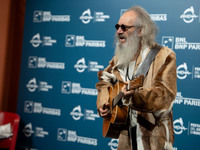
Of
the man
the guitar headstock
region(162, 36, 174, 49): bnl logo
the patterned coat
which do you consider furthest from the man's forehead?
region(162, 36, 174, 49): bnl logo

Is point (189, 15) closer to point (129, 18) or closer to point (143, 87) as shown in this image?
point (129, 18)

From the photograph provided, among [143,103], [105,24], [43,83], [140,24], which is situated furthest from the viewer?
[43,83]

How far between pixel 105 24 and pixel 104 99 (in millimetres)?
1738

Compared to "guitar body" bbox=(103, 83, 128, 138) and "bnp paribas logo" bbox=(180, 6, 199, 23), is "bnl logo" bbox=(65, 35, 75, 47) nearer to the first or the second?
"bnp paribas logo" bbox=(180, 6, 199, 23)

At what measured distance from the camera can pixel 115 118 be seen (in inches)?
87.4

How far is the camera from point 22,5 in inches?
192

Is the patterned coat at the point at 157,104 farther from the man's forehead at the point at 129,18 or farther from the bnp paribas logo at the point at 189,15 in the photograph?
the bnp paribas logo at the point at 189,15

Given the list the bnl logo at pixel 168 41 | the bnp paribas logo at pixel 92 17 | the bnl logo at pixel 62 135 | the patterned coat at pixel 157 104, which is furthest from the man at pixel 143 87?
the bnl logo at pixel 62 135

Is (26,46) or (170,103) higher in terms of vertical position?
(26,46)

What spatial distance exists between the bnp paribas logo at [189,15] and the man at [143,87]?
115 cm

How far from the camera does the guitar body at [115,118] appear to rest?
2.22 metres

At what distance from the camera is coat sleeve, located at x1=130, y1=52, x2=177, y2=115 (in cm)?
201

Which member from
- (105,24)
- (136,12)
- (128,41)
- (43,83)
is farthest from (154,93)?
(43,83)

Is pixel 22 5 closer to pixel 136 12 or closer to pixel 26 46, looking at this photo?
pixel 26 46
